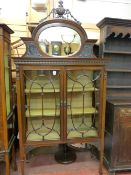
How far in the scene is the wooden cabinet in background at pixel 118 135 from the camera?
2.03 m

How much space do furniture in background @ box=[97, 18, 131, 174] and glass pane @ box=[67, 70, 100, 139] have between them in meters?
0.18

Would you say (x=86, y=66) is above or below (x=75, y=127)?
above

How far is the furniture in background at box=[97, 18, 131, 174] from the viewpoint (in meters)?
2.05

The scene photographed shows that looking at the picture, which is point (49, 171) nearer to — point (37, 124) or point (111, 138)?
point (37, 124)

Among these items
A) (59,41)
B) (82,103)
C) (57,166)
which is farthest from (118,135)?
(59,41)

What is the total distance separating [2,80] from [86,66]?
0.90 meters

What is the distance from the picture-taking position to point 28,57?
183cm

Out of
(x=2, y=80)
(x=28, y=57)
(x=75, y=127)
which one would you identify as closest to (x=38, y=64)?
(x=28, y=57)

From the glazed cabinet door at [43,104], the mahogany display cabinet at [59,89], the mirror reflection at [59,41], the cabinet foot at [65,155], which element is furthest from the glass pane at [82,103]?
the cabinet foot at [65,155]

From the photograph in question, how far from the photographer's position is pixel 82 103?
2.24 meters

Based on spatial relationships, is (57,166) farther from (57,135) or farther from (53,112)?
(53,112)

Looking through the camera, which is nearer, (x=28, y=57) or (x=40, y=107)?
(x=28, y=57)

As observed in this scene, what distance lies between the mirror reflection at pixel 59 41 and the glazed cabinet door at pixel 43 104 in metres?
0.29

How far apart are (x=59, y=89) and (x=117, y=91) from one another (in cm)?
96
